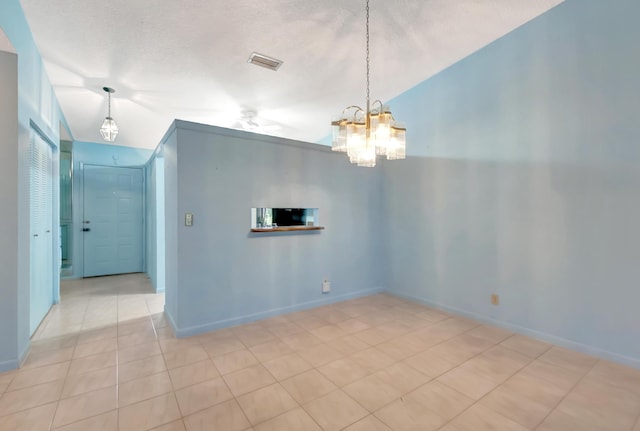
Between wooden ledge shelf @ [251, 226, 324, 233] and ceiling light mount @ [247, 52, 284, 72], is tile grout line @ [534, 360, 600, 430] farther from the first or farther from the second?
ceiling light mount @ [247, 52, 284, 72]

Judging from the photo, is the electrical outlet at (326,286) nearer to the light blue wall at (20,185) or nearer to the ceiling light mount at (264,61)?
the ceiling light mount at (264,61)

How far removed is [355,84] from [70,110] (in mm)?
4052

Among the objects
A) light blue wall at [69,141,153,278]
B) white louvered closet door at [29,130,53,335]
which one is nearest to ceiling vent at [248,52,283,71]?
white louvered closet door at [29,130,53,335]

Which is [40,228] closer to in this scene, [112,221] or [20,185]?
[20,185]

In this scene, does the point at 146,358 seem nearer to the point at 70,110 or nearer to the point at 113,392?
the point at 113,392

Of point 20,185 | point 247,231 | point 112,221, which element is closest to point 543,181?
point 247,231

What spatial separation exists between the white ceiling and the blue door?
1747 mm

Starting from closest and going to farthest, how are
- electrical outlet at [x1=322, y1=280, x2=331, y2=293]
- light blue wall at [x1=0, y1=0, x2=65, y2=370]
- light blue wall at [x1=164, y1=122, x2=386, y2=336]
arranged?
light blue wall at [x1=0, y1=0, x2=65, y2=370] < light blue wall at [x1=164, y1=122, x2=386, y2=336] < electrical outlet at [x1=322, y1=280, x2=331, y2=293]

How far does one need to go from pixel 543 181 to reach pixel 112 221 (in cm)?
699

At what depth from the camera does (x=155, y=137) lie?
17.2 feet

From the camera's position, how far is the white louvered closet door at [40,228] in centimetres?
280

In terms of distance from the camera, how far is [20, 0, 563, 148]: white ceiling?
232cm

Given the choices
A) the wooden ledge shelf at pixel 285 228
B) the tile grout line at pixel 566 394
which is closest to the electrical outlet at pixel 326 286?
the wooden ledge shelf at pixel 285 228

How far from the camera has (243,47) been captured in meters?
2.77
